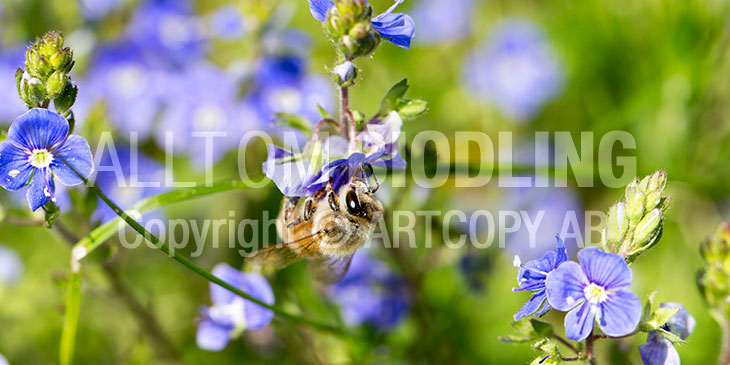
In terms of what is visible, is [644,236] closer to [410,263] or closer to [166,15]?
[410,263]

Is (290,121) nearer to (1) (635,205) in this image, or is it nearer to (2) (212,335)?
(2) (212,335)

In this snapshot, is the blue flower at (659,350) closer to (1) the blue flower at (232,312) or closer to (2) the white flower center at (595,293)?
(2) the white flower center at (595,293)

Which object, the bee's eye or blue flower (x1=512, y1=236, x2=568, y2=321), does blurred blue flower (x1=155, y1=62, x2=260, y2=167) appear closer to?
the bee's eye

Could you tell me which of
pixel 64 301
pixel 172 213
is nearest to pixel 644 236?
pixel 64 301

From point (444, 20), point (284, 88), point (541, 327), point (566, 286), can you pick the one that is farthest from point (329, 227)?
point (444, 20)

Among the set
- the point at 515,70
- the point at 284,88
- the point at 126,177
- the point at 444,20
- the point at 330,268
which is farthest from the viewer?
the point at 444,20

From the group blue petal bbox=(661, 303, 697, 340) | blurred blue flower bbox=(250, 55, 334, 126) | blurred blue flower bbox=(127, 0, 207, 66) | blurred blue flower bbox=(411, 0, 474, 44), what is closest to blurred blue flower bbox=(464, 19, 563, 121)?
blurred blue flower bbox=(411, 0, 474, 44)

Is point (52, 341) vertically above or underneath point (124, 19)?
underneath
